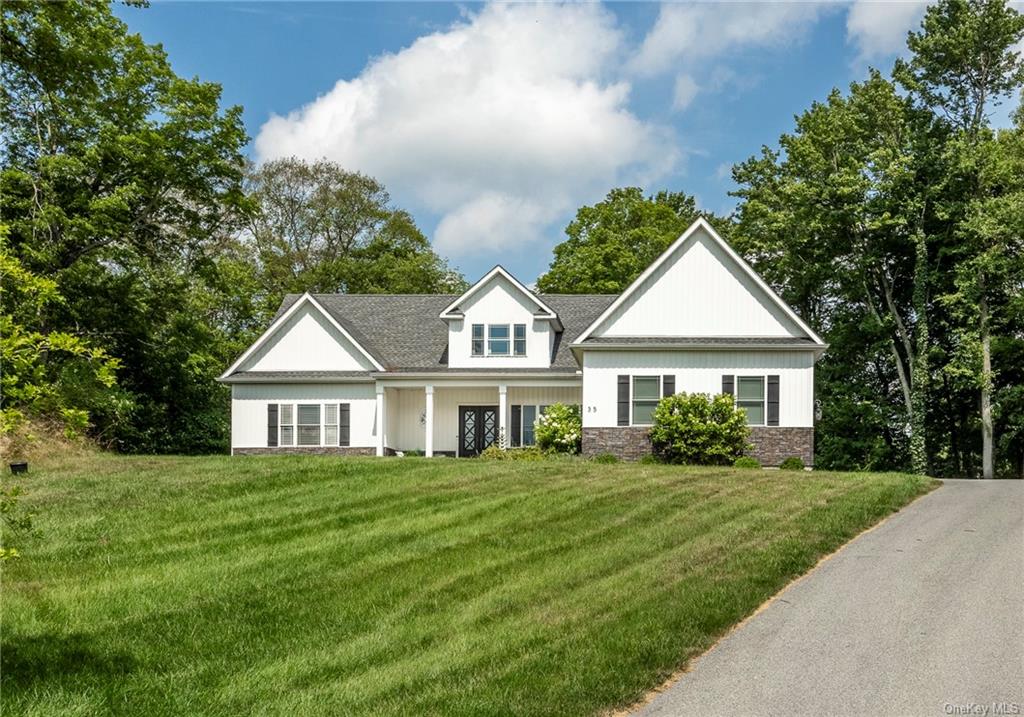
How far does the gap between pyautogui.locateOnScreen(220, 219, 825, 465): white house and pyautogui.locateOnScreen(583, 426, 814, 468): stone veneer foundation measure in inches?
1.5

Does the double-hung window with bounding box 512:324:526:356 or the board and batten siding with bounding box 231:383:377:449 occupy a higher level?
the double-hung window with bounding box 512:324:526:356

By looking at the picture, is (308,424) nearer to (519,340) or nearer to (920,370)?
(519,340)

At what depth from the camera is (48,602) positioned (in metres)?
8.59

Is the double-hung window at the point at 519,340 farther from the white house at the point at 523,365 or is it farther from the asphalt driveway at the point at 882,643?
the asphalt driveway at the point at 882,643

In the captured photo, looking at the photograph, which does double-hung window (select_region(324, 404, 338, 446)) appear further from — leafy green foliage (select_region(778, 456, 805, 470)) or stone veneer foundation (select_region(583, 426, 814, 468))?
leafy green foliage (select_region(778, 456, 805, 470))

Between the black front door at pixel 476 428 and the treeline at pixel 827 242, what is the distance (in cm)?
981

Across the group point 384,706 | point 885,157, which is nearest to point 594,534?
point 384,706

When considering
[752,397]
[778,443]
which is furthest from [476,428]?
[778,443]

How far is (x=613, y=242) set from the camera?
43.4 meters

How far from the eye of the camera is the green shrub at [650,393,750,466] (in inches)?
928

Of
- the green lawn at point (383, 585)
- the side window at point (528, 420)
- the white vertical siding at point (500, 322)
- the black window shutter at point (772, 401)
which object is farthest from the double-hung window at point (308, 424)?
Result: the black window shutter at point (772, 401)

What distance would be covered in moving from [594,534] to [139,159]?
22212mm

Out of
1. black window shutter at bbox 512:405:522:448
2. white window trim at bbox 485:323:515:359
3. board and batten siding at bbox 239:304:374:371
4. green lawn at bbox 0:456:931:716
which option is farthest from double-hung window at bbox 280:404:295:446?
green lawn at bbox 0:456:931:716

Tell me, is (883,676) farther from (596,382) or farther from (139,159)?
(139,159)
